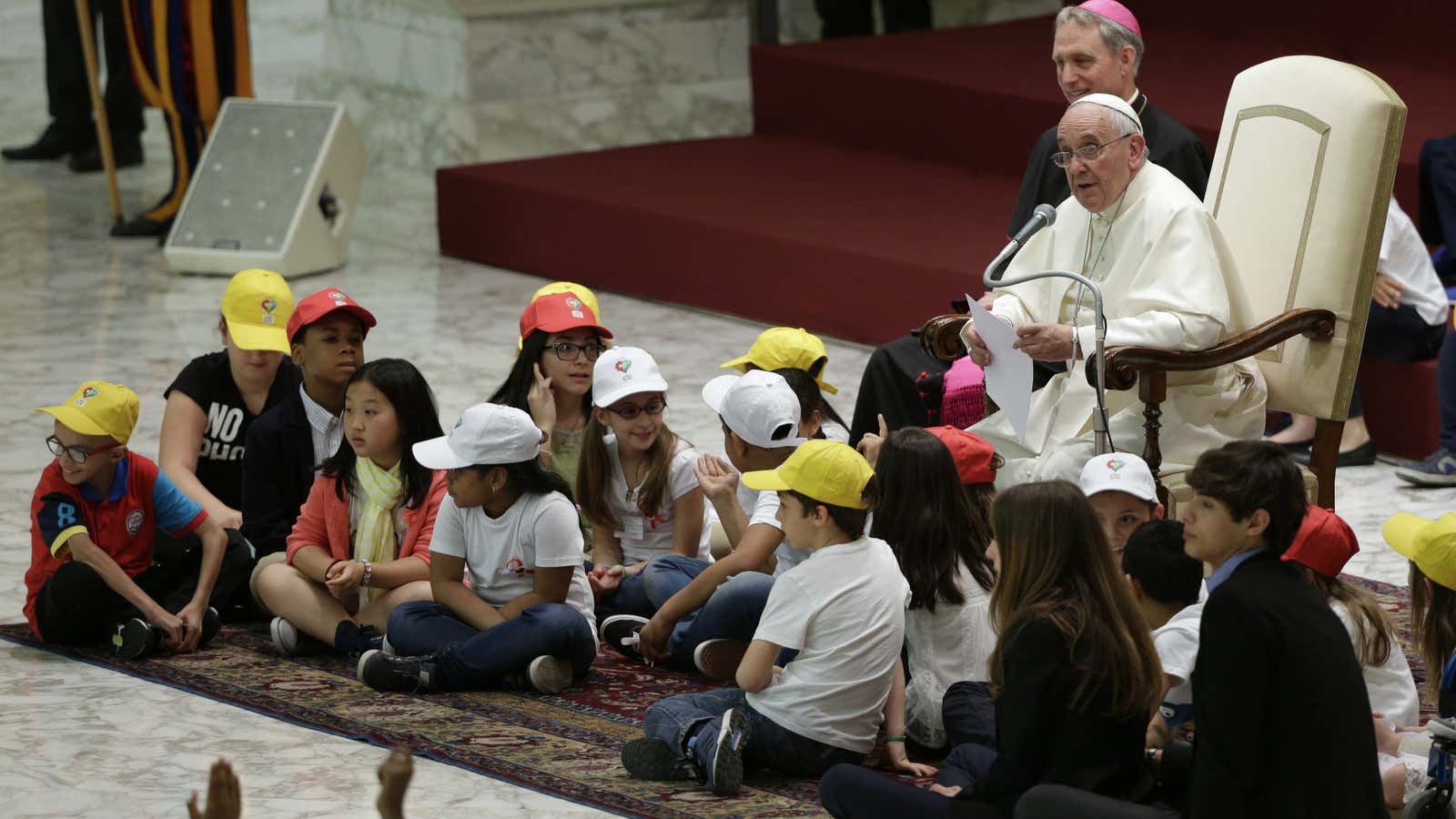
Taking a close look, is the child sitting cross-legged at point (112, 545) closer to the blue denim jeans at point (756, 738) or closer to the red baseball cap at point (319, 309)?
the red baseball cap at point (319, 309)

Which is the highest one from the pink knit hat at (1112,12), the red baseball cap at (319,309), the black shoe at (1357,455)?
the pink knit hat at (1112,12)

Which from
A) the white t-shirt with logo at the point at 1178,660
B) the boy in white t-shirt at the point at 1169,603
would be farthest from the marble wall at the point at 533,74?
the white t-shirt with logo at the point at 1178,660

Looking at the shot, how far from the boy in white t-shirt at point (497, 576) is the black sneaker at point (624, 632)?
0.20m

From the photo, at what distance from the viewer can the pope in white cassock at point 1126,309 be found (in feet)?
15.0

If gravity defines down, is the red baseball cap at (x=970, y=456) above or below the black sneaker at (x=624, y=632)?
above

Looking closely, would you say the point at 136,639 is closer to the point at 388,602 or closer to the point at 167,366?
the point at 388,602

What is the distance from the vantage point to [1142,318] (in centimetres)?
454

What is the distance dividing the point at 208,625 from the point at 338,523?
39 cm

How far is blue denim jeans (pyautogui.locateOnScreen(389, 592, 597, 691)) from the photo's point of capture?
4.49m

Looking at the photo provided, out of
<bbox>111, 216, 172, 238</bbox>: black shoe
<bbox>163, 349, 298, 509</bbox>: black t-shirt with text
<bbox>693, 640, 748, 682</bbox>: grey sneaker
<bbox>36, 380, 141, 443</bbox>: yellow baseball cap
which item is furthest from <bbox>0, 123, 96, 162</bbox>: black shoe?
<bbox>693, 640, 748, 682</bbox>: grey sneaker

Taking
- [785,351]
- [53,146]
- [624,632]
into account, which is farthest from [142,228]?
[624,632]

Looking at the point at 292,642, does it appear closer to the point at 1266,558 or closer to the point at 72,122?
the point at 1266,558

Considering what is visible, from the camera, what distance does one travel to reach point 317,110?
30.0 ft

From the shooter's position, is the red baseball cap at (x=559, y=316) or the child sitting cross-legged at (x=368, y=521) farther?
the red baseball cap at (x=559, y=316)
